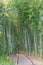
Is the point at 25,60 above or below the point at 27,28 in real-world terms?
below

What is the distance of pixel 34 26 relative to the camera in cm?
1088

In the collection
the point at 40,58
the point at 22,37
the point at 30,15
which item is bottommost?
the point at 40,58

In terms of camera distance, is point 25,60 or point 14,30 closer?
point 25,60

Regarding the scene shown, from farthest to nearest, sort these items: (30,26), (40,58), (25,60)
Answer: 1. (30,26)
2. (40,58)
3. (25,60)

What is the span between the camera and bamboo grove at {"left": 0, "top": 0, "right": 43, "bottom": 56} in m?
10.6

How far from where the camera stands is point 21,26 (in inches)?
462

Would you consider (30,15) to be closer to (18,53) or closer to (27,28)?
(27,28)

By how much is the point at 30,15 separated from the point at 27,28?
1.27 metres

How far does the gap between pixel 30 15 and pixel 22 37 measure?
1967mm

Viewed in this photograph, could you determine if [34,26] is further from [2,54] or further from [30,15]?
[2,54]

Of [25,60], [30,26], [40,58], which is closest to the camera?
[25,60]

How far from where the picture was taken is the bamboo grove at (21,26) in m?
10.6

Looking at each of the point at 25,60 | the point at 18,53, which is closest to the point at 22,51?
the point at 18,53

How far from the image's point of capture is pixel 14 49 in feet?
39.6
